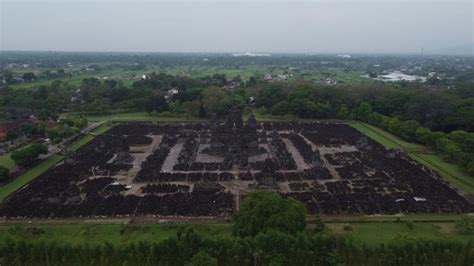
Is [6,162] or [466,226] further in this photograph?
[6,162]

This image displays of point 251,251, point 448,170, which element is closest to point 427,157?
point 448,170

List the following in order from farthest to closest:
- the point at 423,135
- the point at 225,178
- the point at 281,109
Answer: the point at 281,109 → the point at 423,135 → the point at 225,178

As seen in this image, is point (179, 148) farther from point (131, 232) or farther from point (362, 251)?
point (362, 251)

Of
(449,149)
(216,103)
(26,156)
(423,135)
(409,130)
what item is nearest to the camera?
(26,156)

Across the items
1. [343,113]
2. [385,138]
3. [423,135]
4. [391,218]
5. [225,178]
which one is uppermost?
[423,135]

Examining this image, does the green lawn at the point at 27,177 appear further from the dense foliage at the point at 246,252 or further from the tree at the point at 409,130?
the tree at the point at 409,130

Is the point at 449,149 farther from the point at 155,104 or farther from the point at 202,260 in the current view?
the point at 155,104
